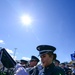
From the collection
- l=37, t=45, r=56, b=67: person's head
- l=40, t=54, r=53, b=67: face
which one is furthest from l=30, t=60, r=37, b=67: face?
l=40, t=54, r=53, b=67: face

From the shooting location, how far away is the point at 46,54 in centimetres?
324

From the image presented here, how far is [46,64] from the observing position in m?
3.11

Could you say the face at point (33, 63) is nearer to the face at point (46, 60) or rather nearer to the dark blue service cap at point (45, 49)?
the dark blue service cap at point (45, 49)

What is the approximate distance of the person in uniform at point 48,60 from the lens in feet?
9.48

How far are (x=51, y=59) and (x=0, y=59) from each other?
5402 mm

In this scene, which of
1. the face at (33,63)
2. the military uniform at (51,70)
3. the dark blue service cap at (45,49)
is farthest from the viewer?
the face at (33,63)

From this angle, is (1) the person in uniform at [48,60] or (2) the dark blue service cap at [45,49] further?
(2) the dark blue service cap at [45,49]

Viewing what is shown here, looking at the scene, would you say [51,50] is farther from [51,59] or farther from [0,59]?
[0,59]

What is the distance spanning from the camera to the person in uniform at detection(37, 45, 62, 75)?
9.48ft

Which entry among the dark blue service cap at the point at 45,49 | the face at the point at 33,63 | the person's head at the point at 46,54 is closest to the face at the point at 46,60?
the person's head at the point at 46,54

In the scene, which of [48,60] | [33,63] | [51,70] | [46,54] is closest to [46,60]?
[48,60]

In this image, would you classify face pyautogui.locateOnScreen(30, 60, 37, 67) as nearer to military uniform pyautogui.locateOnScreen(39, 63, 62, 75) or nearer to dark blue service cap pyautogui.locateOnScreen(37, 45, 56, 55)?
dark blue service cap pyautogui.locateOnScreen(37, 45, 56, 55)

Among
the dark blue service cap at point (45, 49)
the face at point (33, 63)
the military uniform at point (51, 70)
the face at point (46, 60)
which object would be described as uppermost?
the face at point (33, 63)

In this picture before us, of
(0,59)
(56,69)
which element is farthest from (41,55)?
(0,59)
